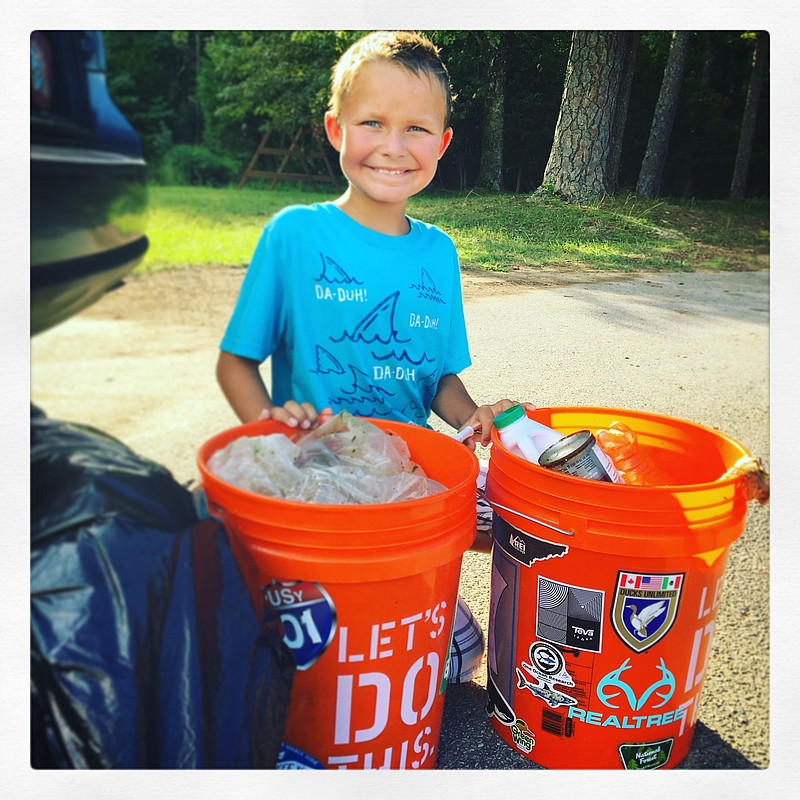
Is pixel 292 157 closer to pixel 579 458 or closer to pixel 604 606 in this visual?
pixel 579 458

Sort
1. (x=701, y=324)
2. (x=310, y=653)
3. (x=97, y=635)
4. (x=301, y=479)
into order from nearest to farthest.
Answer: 1. (x=97, y=635)
2. (x=310, y=653)
3. (x=301, y=479)
4. (x=701, y=324)

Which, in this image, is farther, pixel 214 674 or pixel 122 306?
pixel 122 306

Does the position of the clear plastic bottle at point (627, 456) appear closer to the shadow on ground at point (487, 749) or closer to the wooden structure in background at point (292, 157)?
the shadow on ground at point (487, 749)

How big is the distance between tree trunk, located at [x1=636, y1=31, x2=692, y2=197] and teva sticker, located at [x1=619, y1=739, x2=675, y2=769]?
4.49ft

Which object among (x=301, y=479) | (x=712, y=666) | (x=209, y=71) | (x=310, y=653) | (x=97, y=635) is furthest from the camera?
(x=712, y=666)

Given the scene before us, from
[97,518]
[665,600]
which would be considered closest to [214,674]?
[97,518]

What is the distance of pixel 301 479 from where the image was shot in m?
1.74

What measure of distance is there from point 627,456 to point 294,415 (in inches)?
34.5

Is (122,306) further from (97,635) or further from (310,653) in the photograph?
(310,653)

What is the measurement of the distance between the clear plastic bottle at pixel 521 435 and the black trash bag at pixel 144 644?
731 mm

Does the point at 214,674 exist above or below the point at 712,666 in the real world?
above

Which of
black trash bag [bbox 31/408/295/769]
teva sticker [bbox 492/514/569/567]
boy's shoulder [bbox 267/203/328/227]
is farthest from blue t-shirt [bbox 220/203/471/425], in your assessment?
black trash bag [bbox 31/408/295/769]
